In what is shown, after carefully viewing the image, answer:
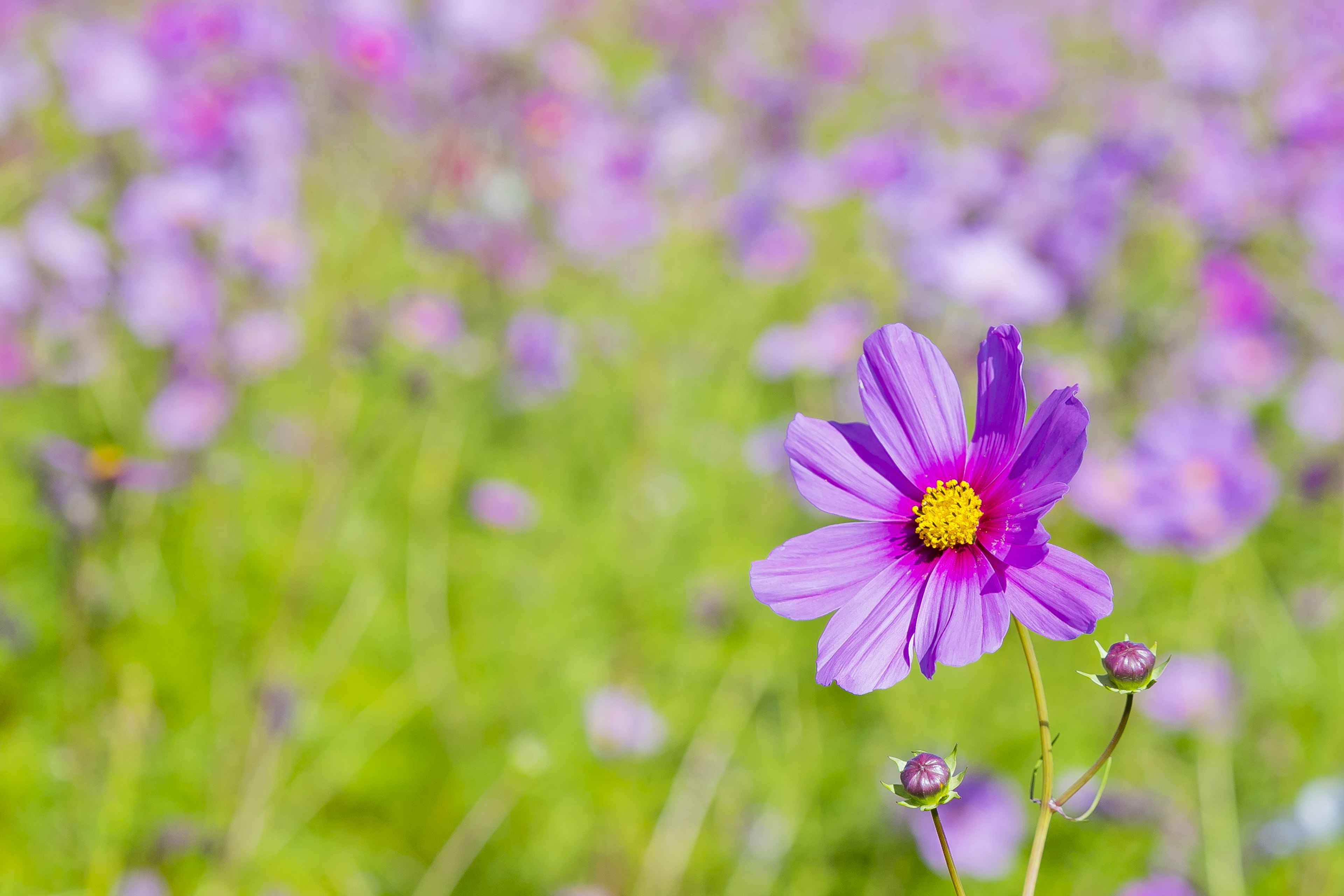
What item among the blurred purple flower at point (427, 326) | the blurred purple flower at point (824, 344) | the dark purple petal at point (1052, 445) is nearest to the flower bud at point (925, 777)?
the dark purple petal at point (1052, 445)

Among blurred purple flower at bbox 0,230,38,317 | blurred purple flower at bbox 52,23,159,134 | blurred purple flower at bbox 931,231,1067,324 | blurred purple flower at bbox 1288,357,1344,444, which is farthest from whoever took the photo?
blurred purple flower at bbox 1288,357,1344,444

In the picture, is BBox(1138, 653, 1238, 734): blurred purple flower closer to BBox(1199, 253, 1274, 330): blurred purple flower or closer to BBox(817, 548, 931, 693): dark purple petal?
BBox(1199, 253, 1274, 330): blurred purple flower

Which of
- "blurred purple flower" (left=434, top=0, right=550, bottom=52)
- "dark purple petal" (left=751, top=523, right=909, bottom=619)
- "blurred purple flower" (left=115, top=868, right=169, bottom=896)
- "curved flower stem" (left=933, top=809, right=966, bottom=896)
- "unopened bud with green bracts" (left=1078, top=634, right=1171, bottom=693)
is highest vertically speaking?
"unopened bud with green bracts" (left=1078, top=634, right=1171, bottom=693)

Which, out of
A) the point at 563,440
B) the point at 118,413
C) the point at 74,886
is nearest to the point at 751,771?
the point at 74,886

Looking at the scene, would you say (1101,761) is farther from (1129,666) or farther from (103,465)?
(103,465)

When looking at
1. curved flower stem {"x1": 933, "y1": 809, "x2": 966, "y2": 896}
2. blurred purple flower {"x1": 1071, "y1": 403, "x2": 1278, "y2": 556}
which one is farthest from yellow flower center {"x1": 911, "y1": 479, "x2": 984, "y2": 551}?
blurred purple flower {"x1": 1071, "y1": 403, "x2": 1278, "y2": 556}

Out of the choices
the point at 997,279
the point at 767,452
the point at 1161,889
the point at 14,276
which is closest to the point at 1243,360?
the point at 997,279

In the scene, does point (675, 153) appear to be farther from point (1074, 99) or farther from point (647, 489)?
point (1074, 99)
